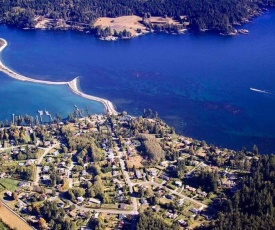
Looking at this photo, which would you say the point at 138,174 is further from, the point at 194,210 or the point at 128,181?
the point at 194,210

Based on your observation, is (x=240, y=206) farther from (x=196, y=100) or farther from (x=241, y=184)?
(x=196, y=100)

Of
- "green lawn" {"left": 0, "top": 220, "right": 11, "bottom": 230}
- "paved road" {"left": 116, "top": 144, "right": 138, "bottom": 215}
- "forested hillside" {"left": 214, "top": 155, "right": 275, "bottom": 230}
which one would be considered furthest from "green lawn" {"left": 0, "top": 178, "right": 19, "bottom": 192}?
"forested hillside" {"left": 214, "top": 155, "right": 275, "bottom": 230}

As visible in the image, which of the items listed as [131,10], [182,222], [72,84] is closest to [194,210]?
[182,222]

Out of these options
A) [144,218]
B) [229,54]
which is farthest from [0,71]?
[144,218]

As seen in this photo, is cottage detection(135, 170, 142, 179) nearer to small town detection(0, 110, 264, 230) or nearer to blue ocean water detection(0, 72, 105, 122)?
small town detection(0, 110, 264, 230)

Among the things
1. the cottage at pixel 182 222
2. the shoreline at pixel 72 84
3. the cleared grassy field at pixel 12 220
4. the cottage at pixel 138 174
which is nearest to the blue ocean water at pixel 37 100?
the shoreline at pixel 72 84
